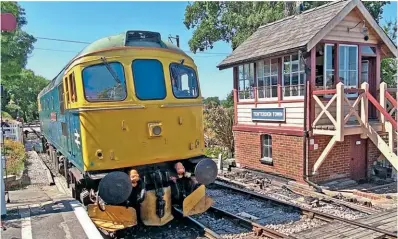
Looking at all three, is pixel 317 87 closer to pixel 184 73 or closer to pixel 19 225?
pixel 184 73

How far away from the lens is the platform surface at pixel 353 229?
5.85 meters

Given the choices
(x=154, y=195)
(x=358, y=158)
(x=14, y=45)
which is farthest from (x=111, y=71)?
(x=14, y=45)

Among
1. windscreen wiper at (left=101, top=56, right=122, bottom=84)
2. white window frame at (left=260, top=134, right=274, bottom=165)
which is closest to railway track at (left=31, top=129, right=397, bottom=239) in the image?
windscreen wiper at (left=101, top=56, right=122, bottom=84)

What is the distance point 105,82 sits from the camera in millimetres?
5926

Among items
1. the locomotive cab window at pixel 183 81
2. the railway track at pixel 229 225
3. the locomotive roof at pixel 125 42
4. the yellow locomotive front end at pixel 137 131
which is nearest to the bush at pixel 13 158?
the yellow locomotive front end at pixel 137 131

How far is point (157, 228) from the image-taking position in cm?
674

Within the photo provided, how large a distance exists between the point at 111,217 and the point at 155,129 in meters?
1.71

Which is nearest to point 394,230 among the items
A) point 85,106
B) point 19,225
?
point 85,106

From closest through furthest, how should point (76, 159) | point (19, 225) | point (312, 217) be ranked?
1. point (19, 225)
2. point (76, 159)
3. point (312, 217)

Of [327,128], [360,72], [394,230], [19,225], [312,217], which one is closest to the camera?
[19,225]

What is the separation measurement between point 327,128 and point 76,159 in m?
6.93

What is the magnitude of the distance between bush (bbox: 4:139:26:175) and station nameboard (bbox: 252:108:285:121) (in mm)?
8288

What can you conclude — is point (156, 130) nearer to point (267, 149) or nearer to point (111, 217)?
point (111, 217)

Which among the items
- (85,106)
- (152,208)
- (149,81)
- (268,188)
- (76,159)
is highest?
(149,81)
